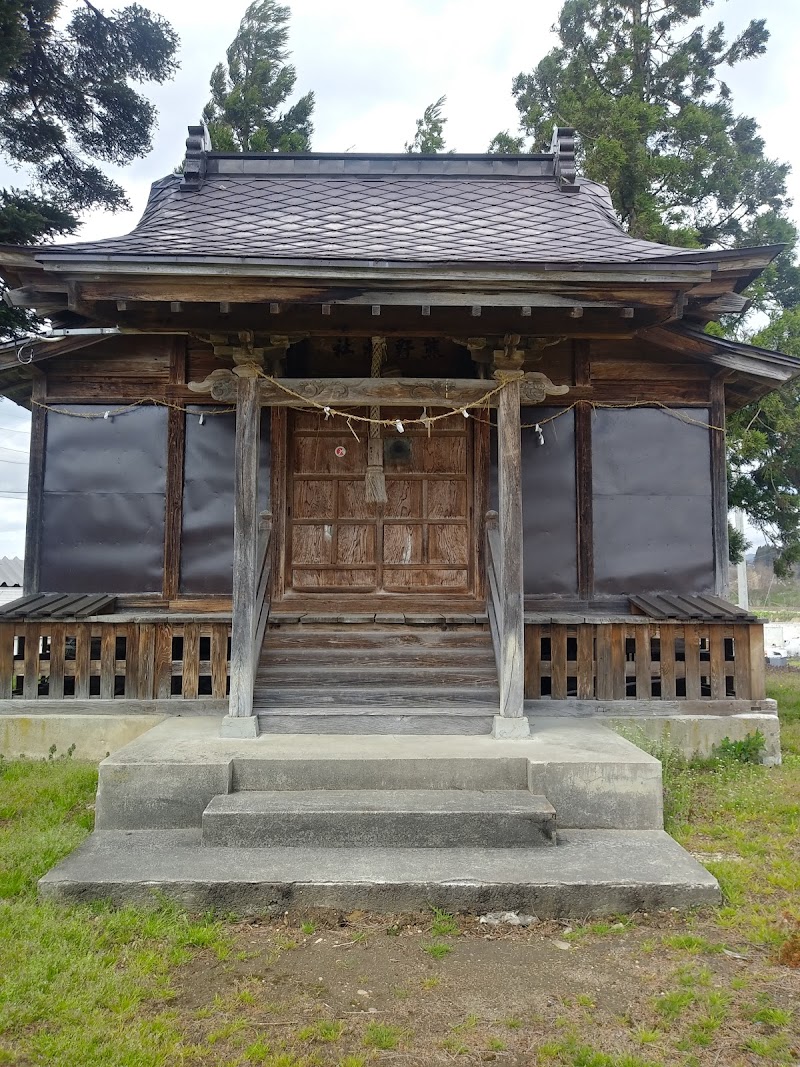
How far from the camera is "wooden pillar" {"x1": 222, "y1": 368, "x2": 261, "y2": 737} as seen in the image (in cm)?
510

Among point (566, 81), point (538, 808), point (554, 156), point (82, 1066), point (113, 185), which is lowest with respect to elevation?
point (82, 1066)

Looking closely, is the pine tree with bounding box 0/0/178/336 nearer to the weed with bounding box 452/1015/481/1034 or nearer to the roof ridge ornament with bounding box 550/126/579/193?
the roof ridge ornament with bounding box 550/126/579/193

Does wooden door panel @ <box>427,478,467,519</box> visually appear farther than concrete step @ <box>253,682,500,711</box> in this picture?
Yes

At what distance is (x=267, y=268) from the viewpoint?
4.67m

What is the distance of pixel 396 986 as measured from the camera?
3.00m

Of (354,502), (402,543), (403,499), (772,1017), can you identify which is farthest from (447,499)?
(772,1017)

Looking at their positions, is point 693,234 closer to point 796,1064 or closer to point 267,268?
point 267,268

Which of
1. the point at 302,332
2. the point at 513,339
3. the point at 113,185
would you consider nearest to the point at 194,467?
the point at 302,332

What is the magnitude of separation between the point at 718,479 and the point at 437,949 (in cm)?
538

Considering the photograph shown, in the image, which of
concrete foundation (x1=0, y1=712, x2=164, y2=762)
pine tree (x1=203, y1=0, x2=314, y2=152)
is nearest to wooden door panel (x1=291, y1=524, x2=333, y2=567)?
concrete foundation (x1=0, y1=712, x2=164, y2=762)

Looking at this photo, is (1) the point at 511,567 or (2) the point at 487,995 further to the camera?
(1) the point at 511,567

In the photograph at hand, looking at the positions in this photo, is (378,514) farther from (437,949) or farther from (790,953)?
(790,953)

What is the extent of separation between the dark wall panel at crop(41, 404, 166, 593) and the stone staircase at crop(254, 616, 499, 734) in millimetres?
1721

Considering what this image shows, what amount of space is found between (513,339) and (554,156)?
4.00 meters
